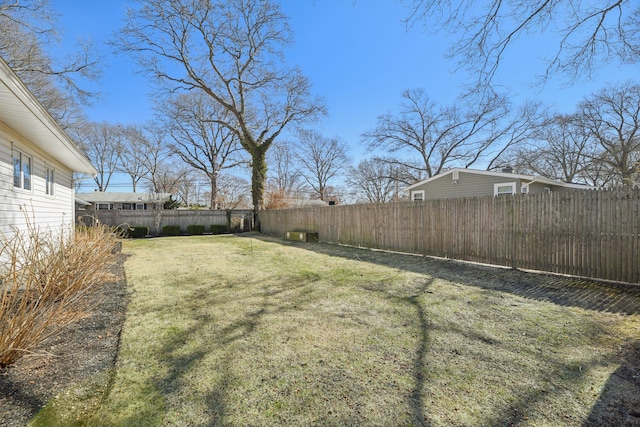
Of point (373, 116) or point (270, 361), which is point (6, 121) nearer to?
point (270, 361)

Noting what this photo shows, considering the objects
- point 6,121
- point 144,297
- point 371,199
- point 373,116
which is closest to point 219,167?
point 373,116

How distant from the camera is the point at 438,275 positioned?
19.2 ft

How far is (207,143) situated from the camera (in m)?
27.8

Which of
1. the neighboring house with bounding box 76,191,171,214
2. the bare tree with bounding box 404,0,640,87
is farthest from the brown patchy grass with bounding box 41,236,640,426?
the neighboring house with bounding box 76,191,171,214

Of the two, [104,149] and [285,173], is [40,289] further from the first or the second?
[104,149]

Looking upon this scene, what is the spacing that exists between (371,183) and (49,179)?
3076 centimetres

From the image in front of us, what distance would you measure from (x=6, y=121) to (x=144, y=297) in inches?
156

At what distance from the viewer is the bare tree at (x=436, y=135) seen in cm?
2544

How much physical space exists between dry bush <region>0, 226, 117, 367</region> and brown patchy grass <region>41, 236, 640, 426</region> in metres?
0.63

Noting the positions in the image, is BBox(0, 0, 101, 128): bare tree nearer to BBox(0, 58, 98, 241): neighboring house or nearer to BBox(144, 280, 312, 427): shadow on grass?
BBox(0, 58, 98, 241): neighboring house

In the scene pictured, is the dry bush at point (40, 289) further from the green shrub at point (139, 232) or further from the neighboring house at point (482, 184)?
the green shrub at point (139, 232)

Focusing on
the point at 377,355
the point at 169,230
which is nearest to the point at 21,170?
the point at 377,355

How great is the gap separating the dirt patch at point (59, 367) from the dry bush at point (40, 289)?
128 millimetres

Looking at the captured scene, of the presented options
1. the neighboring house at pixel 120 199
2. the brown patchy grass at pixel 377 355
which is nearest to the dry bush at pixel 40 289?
the brown patchy grass at pixel 377 355
